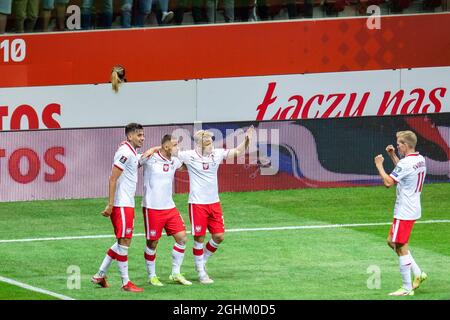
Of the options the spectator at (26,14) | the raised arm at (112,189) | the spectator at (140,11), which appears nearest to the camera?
the raised arm at (112,189)

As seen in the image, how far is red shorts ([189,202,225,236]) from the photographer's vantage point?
1834 cm

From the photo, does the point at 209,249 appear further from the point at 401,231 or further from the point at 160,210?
the point at 401,231

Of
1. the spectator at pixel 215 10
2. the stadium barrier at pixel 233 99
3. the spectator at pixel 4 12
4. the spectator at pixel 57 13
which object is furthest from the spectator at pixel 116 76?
the spectator at pixel 215 10

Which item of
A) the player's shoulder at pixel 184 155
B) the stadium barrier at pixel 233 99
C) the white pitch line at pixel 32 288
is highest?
the stadium barrier at pixel 233 99

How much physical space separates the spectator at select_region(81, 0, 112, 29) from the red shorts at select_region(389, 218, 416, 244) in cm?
1303

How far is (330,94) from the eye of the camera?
29969mm

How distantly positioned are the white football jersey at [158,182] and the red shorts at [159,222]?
0.07 m

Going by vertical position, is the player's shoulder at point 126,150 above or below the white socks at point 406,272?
above

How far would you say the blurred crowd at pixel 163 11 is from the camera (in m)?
28.5

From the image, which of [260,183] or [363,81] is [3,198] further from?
[363,81]

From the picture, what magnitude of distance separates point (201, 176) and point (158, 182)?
26.8 inches

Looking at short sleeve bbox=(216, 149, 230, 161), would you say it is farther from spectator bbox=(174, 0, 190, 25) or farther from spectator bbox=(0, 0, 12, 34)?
spectator bbox=(174, 0, 190, 25)

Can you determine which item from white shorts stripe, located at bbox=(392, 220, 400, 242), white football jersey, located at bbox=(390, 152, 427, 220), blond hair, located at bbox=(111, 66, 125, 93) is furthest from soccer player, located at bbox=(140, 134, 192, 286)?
blond hair, located at bbox=(111, 66, 125, 93)

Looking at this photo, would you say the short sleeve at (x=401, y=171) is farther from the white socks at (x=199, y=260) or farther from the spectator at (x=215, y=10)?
the spectator at (x=215, y=10)
